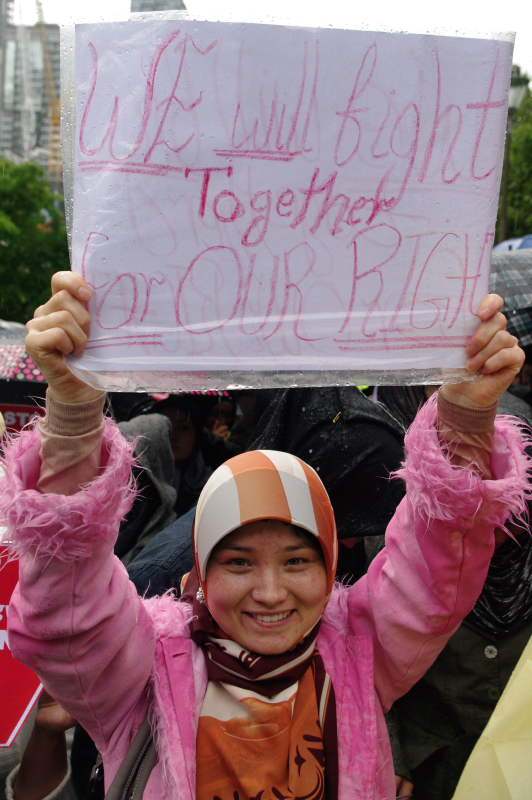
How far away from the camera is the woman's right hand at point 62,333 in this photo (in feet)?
5.37

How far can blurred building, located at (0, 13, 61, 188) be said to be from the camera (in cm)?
5747

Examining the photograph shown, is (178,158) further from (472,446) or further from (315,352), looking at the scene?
(472,446)

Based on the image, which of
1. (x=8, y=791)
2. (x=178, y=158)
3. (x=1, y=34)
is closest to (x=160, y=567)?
(x=8, y=791)

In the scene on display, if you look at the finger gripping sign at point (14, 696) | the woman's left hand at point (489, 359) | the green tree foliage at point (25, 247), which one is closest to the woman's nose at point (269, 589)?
the woman's left hand at point (489, 359)

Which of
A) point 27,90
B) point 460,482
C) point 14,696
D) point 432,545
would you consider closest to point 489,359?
point 460,482

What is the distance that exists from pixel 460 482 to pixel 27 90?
65.0 meters

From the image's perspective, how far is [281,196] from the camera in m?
1.75

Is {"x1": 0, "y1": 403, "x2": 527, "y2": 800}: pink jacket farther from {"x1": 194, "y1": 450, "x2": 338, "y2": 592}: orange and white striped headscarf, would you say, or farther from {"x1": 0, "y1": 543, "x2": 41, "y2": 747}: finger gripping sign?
{"x1": 0, "y1": 543, "x2": 41, "y2": 747}: finger gripping sign

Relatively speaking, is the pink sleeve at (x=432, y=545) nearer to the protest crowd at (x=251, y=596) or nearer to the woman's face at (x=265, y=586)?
the protest crowd at (x=251, y=596)

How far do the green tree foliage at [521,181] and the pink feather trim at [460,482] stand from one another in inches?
882

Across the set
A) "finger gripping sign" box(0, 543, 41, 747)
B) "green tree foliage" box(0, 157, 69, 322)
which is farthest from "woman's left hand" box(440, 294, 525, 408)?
"green tree foliage" box(0, 157, 69, 322)

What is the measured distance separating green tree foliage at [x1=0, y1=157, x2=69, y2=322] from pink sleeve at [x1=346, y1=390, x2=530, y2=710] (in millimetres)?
19365

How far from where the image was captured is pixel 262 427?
3.15 meters

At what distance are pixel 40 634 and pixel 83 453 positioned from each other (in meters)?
0.35
